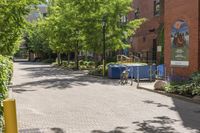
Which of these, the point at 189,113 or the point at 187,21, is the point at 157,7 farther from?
the point at 189,113

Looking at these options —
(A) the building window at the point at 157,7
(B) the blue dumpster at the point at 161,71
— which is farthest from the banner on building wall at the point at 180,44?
(A) the building window at the point at 157,7

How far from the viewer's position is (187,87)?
1739 centimetres

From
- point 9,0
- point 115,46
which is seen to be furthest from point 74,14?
point 9,0

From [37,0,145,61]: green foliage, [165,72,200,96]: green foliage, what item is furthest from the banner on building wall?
[37,0,145,61]: green foliage

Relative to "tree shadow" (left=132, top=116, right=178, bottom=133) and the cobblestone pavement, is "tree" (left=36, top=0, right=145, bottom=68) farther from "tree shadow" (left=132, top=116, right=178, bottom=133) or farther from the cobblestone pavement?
"tree shadow" (left=132, top=116, right=178, bottom=133)

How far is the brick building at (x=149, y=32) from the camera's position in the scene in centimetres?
4059

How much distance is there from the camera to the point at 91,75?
33250 mm

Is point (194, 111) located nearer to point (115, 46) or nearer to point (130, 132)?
point (130, 132)

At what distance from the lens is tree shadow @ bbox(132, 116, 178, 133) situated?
1029 centimetres

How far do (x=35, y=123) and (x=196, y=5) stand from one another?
12.0 meters

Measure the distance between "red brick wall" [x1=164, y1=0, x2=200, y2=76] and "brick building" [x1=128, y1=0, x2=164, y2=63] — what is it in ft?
47.2

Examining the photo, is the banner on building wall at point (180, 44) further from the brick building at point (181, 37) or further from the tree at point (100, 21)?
the tree at point (100, 21)

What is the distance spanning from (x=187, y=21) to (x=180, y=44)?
1.39 metres

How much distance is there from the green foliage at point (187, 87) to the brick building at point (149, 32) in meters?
19.8
